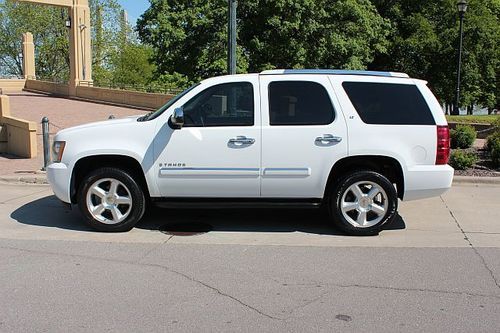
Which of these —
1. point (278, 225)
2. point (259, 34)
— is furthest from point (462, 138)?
point (259, 34)

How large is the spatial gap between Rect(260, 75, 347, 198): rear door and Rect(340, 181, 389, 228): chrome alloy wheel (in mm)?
331

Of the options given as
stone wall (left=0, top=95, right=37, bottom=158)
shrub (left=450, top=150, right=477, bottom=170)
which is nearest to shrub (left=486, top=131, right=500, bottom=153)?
shrub (left=450, top=150, right=477, bottom=170)

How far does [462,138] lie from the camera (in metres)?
12.4

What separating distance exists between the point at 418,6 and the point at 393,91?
103ft

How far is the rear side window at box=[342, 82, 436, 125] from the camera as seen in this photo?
6.30 meters

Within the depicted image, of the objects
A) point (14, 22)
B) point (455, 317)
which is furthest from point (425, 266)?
point (14, 22)

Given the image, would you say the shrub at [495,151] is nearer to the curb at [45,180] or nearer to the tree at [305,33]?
the curb at [45,180]

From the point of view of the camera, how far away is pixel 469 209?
305 inches

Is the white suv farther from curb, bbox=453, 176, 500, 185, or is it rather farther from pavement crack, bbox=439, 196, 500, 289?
curb, bbox=453, 176, 500, 185

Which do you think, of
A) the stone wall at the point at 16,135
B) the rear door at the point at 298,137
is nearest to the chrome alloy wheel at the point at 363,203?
the rear door at the point at 298,137

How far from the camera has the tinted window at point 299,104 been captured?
627 cm

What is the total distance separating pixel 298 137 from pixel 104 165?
2.37m

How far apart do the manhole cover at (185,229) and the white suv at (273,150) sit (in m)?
0.37

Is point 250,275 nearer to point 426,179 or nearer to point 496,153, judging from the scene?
point 426,179
